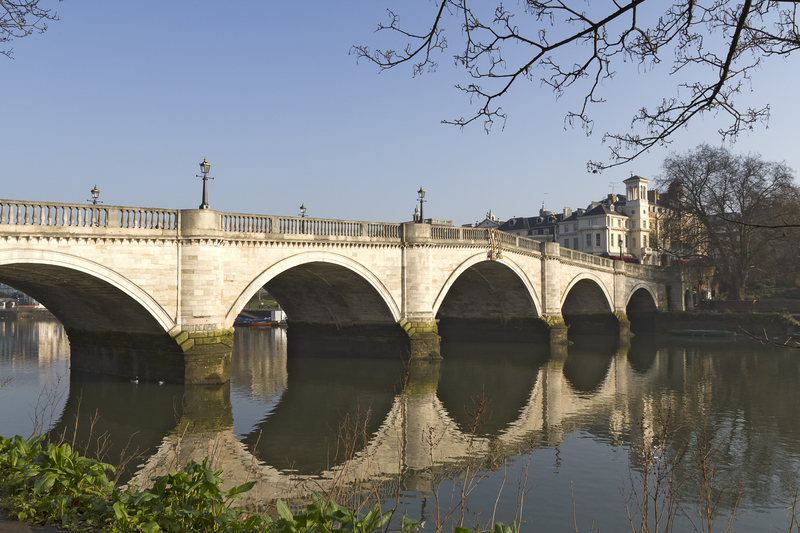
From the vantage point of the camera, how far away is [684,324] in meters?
45.3

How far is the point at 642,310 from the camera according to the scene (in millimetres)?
49219

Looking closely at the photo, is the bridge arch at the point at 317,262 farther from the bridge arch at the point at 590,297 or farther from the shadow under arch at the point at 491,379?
the bridge arch at the point at 590,297

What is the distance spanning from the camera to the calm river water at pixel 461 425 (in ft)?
31.4

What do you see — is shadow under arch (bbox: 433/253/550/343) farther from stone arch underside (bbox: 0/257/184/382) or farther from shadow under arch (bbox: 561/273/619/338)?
stone arch underside (bbox: 0/257/184/382)

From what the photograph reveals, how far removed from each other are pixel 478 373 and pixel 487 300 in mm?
12161

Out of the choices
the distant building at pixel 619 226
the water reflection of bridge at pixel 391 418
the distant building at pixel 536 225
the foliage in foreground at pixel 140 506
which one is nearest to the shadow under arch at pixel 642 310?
the water reflection of bridge at pixel 391 418

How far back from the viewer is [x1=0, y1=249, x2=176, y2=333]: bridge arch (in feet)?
54.6

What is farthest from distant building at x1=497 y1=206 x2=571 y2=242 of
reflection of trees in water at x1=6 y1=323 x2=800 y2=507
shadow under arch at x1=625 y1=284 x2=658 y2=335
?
reflection of trees in water at x1=6 y1=323 x2=800 y2=507

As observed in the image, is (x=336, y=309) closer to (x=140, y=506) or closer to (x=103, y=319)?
(x=103, y=319)

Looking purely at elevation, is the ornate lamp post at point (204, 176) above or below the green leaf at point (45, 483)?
above

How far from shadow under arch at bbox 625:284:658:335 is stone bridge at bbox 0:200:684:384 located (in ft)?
50.5

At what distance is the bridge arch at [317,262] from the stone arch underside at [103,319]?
2432 millimetres

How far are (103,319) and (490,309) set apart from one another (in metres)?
22.9

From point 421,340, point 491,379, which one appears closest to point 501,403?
point 491,379
